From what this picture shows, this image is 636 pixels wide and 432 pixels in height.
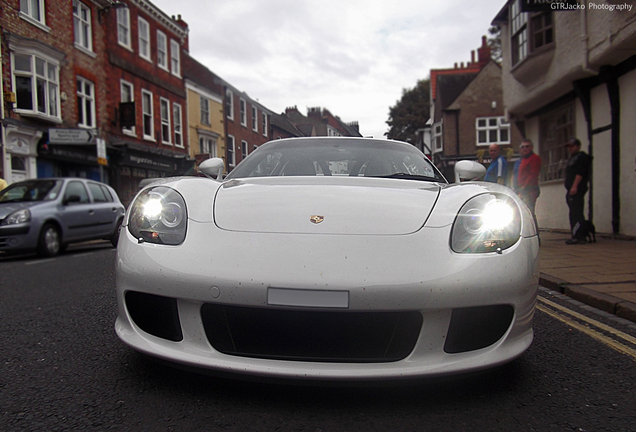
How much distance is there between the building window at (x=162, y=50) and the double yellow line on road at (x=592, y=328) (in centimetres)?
2269

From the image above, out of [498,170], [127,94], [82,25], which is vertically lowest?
[498,170]

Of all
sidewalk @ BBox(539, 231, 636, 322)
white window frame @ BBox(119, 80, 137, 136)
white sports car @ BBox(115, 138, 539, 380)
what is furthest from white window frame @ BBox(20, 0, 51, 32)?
white sports car @ BBox(115, 138, 539, 380)

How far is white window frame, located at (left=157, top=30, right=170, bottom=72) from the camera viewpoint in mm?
23031

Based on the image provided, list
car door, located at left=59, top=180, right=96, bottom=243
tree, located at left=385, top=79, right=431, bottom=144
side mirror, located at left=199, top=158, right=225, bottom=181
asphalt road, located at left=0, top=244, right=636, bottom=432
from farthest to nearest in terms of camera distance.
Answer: tree, located at left=385, top=79, right=431, bottom=144, car door, located at left=59, top=180, right=96, bottom=243, side mirror, located at left=199, top=158, right=225, bottom=181, asphalt road, located at left=0, top=244, right=636, bottom=432

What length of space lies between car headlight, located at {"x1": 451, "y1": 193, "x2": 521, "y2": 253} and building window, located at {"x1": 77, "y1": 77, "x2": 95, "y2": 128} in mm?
17923

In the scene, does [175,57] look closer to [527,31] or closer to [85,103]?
[85,103]

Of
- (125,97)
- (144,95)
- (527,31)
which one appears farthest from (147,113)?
(527,31)

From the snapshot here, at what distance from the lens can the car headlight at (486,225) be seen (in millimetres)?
2006

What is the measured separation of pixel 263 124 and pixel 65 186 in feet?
83.0

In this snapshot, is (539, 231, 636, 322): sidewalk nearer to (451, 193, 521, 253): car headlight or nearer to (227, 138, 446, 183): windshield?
(227, 138, 446, 183): windshield

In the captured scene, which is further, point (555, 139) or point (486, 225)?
point (555, 139)

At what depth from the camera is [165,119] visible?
76.3ft

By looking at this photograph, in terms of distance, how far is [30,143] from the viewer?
15.0 m

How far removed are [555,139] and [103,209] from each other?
10.9 meters
